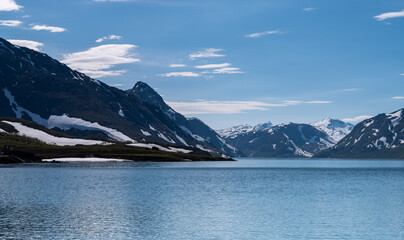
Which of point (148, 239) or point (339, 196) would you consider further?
point (339, 196)

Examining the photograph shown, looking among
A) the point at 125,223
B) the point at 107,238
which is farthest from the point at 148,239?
the point at 125,223

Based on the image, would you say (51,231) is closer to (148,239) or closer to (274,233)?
(148,239)

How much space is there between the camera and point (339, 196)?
290ft

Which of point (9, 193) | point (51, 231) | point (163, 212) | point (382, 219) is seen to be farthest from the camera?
point (9, 193)

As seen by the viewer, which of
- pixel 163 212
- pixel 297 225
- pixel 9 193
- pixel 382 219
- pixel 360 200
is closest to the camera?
pixel 297 225

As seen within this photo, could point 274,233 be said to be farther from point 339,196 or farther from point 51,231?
point 339,196

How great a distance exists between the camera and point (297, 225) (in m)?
55.2

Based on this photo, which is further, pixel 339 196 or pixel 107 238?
pixel 339 196

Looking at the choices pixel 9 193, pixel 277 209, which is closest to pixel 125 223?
pixel 277 209

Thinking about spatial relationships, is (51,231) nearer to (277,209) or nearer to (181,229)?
(181,229)

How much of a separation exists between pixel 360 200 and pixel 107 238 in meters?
49.0

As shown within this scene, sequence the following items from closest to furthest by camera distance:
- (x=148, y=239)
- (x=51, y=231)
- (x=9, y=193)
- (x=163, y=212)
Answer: (x=148, y=239) < (x=51, y=231) < (x=163, y=212) < (x=9, y=193)

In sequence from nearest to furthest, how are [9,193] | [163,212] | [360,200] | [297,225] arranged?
1. [297,225]
2. [163,212]
3. [360,200]
4. [9,193]

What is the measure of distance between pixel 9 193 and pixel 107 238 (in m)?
48.0
